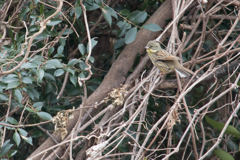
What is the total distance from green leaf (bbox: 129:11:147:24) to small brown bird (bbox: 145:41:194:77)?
0.73 feet

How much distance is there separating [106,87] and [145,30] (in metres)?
0.68

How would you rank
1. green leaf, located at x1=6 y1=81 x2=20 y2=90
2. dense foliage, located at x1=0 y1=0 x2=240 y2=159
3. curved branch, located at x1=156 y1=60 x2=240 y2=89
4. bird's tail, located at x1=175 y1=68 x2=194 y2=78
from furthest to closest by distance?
curved branch, located at x1=156 y1=60 x2=240 y2=89 < bird's tail, located at x1=175 y1=68 x2=194 y2=78 < dense foliage, located at x1=0 y1=0 x2=240 y2=159 < green leaf, located at x1=6 y1=81 x2=20 y2=90

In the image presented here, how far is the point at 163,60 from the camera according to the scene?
2.19 metres

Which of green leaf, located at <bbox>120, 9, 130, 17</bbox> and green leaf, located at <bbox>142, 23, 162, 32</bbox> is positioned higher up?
green leaf, located at <bbox>120, 9, 130, 17</bbox>

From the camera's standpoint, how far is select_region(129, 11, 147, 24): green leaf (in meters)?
2.21

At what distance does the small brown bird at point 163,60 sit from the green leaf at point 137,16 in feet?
0.73

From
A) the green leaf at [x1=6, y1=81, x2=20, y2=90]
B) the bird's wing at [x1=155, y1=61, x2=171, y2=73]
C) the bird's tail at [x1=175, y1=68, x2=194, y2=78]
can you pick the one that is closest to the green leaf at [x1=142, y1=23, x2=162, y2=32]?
the bird's wing at [x1=155, y1=61, x2=171, y2=73]

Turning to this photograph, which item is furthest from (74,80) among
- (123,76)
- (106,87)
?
(123,76)

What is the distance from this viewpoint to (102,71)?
9.03ft

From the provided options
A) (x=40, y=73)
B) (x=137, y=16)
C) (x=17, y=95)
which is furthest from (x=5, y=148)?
(x=137, y=16)

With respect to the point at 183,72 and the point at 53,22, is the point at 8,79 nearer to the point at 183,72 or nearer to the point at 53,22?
the point at 53,22

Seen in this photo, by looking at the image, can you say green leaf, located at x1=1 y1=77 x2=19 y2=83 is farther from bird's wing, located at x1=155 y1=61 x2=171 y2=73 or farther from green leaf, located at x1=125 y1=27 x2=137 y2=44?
bird's wing, located at x1=155 y1=61 x2=171 y2=73

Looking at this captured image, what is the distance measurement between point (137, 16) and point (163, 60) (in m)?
0.46

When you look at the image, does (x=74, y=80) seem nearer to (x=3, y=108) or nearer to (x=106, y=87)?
(x=106, y=87)
